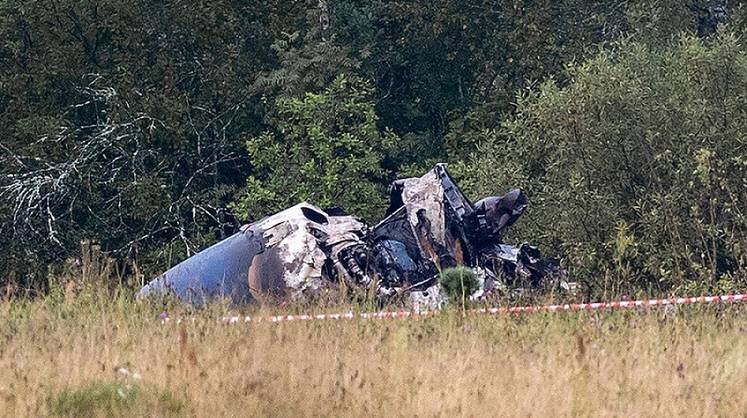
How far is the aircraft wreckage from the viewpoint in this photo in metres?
10.4

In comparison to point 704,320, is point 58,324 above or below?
above

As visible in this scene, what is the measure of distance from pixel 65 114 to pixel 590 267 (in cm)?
1100

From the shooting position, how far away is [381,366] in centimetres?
584

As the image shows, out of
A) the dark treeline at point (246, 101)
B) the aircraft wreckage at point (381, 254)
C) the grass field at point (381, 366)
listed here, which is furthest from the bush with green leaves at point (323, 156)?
the grass field at point (381, 366)

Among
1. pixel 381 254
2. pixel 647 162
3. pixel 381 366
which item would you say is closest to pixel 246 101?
pixel 647 162

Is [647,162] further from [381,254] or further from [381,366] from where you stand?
[381,366]

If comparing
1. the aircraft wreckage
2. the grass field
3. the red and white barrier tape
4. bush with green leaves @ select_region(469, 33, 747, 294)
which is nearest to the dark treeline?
bush with green leaves @ select_region(469, 33, 747, 294)

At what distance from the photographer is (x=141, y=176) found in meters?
19.6

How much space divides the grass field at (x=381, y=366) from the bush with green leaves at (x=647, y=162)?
5055 millimetres

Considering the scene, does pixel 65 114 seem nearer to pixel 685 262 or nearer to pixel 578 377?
pixel 685 262

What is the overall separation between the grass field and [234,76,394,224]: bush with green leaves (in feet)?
37.0

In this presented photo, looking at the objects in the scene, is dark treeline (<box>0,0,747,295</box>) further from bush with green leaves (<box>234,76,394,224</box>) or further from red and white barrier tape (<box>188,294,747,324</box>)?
red and white barrier tape (<box>188,294,747,324</box>)

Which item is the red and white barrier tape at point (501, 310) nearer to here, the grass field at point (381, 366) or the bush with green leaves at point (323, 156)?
the grass field at point (381, 366)

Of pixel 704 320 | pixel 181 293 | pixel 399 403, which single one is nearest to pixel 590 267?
pixel 181 293
